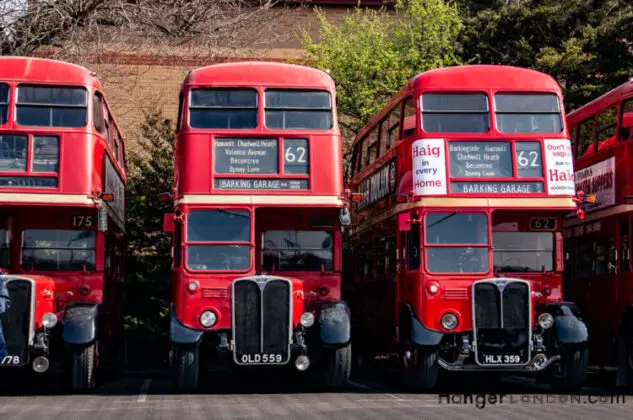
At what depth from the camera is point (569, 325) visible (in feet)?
53.3

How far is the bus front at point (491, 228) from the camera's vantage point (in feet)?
53.9

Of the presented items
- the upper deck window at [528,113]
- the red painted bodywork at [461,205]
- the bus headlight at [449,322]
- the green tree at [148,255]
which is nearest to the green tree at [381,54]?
the green tree at [148,255]

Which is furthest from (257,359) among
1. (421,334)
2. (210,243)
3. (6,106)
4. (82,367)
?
(6,106)

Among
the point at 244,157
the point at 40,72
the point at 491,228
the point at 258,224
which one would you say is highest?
the point at 40,72

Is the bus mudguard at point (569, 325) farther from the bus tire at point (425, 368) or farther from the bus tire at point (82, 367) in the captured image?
the bus tire at point (82, 367)

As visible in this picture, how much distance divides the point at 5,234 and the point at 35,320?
7.00 ft

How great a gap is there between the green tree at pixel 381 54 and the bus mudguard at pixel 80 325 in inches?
542

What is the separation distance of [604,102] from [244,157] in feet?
20.3

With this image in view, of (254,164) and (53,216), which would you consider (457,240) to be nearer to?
(254,164)

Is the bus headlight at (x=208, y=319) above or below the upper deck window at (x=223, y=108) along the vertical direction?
below

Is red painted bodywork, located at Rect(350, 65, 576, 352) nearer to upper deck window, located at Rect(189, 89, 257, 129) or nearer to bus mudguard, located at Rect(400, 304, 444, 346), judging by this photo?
bus mudguard, located at Rect(400, 304, 444, 346)

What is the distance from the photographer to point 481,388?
18.1 metres

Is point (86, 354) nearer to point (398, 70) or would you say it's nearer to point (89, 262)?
point (89, 262)

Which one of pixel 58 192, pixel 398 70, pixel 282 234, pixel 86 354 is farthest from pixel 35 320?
pixel 398 70
